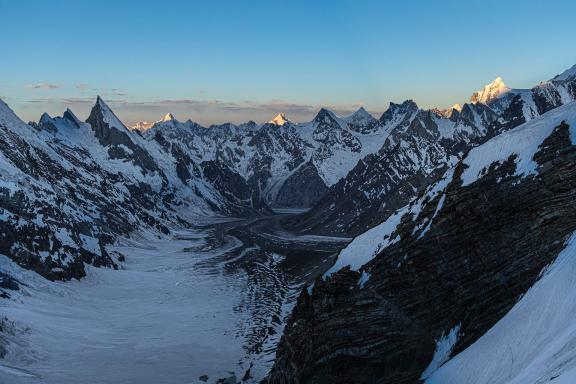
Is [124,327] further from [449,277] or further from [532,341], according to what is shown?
[532,341]

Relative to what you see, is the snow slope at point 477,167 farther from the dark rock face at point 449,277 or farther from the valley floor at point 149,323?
the valley floor at point 149,323

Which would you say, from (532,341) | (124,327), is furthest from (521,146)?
(124,327)

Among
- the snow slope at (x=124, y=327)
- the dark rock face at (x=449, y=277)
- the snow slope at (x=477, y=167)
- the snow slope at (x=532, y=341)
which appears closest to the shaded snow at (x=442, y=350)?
the dark rock face at (x=449, y=277)

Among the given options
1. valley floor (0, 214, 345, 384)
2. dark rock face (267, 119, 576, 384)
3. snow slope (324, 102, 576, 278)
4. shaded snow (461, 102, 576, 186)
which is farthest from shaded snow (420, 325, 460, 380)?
valley floor (0, 214, 345, 384)

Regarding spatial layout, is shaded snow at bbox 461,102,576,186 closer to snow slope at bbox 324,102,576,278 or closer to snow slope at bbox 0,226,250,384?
snow slope at bbox 324,102,576,278

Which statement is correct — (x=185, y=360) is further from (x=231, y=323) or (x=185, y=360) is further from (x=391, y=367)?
(x=391, y=367)

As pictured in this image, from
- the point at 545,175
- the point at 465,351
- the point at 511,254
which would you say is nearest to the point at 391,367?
the point at 465,351
